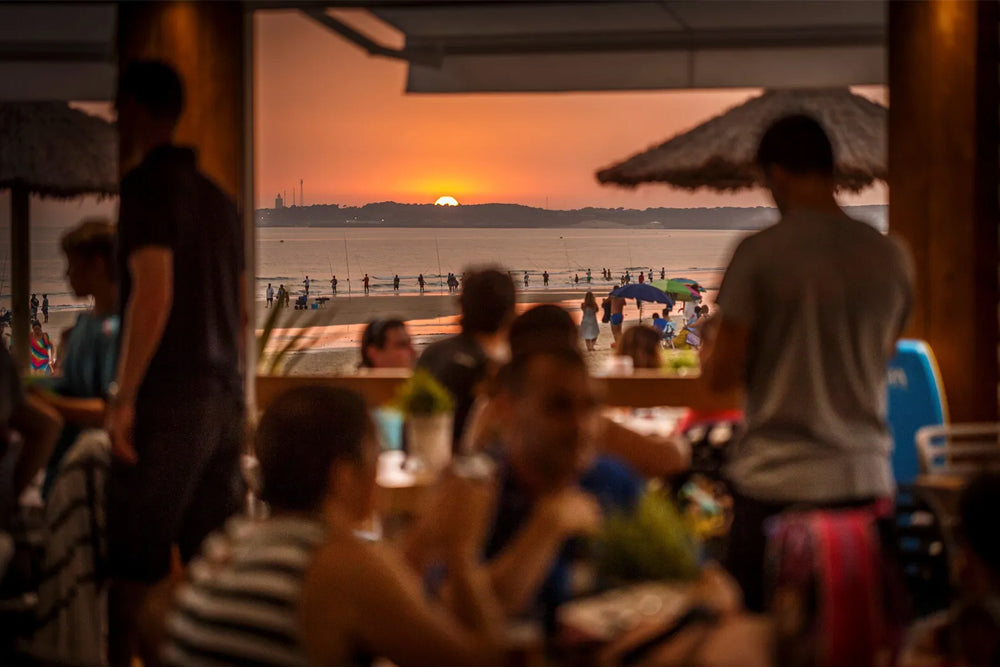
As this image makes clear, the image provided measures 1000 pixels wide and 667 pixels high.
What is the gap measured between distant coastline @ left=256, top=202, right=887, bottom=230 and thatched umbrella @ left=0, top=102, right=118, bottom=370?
1.23m

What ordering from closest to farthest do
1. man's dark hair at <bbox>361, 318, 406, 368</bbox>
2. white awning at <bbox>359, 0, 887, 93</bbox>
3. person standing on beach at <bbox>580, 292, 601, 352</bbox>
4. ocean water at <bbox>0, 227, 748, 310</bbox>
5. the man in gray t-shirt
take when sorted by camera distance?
the man in gray t-shirt < man's dark hair at <bbox>361, 318, 406, 368</bbox> < white awning at <bbox>359, 0, 887, 93</bbox> < ocean water at <bbox>0, 227, 748, 310</bbox> < person standing on beach at <bbox>580, 292, 601, 352</bbox>

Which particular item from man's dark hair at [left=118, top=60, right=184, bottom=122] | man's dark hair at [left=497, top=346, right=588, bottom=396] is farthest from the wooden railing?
man's dark hair at [left=497, top=346, right=588, bottom=396]

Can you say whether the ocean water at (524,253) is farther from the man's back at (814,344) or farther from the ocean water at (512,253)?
the man's back at (814,344)

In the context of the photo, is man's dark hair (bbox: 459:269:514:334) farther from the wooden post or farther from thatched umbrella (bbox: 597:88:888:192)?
the wooden post

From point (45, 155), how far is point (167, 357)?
493cm

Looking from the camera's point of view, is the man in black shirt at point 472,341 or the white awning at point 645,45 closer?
the man in black shirt at point 472,341

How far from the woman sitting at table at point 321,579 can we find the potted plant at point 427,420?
141 centimetres

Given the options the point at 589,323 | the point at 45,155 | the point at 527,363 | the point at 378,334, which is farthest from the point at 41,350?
the point at 527,363

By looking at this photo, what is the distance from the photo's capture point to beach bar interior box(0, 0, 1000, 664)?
443 cm

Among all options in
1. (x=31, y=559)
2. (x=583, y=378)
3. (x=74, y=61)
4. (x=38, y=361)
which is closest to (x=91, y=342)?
(x=31, y=559)

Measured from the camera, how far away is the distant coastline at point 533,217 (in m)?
8.30

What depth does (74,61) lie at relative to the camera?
6.36m

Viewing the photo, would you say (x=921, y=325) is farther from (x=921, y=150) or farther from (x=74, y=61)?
(x=74, y=61)

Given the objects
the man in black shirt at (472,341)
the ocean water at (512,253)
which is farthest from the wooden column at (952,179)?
the ocean water at (512,253)
